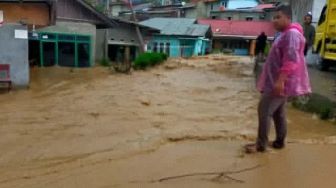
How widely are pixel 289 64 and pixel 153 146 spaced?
6.38 ft

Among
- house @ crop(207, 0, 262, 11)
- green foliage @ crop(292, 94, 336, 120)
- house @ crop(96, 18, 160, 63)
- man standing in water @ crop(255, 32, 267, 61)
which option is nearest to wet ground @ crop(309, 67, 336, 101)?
green foliage @ crop(292, 94, 336, 120)

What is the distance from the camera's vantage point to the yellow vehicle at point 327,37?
13.8 metres

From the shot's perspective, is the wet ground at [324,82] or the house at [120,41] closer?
the wet ground at [324,82]

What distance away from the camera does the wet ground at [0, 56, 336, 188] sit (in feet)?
15.2

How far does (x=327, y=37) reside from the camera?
1423cm

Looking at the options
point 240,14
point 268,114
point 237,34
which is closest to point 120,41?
point 237,34

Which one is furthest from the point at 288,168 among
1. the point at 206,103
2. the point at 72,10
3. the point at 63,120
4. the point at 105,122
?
the point at 72,10

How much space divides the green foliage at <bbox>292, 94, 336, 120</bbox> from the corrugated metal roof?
1330 inches

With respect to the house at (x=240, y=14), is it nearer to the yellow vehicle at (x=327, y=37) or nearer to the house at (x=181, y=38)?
the house at (x=181, y=38)

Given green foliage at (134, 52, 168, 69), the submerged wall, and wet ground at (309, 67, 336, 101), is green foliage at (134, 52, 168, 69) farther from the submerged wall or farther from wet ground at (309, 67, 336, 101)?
wet ground at (309, 67, 336, 101)

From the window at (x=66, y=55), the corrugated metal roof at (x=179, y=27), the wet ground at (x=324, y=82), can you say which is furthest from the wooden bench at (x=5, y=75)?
the corrugated metal roof at (x=179, y=27)

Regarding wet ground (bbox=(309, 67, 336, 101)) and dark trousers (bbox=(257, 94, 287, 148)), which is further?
wet ground (bbox=(309, 67, 336, 101))

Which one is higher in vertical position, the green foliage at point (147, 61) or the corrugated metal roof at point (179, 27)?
the corrugated metal roof at point (179, 27)

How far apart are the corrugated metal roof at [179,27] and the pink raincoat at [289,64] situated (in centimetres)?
3824
